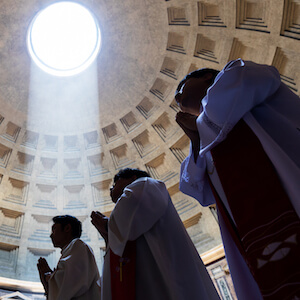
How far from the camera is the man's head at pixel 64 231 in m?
5.27

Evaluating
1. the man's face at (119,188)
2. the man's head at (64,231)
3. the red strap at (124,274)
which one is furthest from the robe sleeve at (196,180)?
the man's head at (64,231)

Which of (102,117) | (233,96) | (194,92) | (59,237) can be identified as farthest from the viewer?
(102,117)

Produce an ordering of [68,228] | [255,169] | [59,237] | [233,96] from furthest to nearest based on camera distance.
A: 1. [68,228]
2. [59,237]
3. [233,96]
4. [255,169]

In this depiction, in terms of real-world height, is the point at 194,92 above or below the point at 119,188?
above

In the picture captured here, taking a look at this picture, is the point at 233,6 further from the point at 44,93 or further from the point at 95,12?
the point at 44,93

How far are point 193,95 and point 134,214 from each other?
1373mm

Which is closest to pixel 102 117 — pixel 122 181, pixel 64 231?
pixel 64 231

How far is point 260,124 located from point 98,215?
211 cm

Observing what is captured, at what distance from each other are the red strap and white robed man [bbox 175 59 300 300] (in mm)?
953

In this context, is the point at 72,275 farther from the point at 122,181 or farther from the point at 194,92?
the point at 194,92

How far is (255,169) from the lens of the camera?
259 centimetres

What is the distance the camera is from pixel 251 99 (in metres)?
2.72

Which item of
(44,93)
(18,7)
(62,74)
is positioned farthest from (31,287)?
(18,7)

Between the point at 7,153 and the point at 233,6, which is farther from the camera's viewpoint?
the point at 7,153
